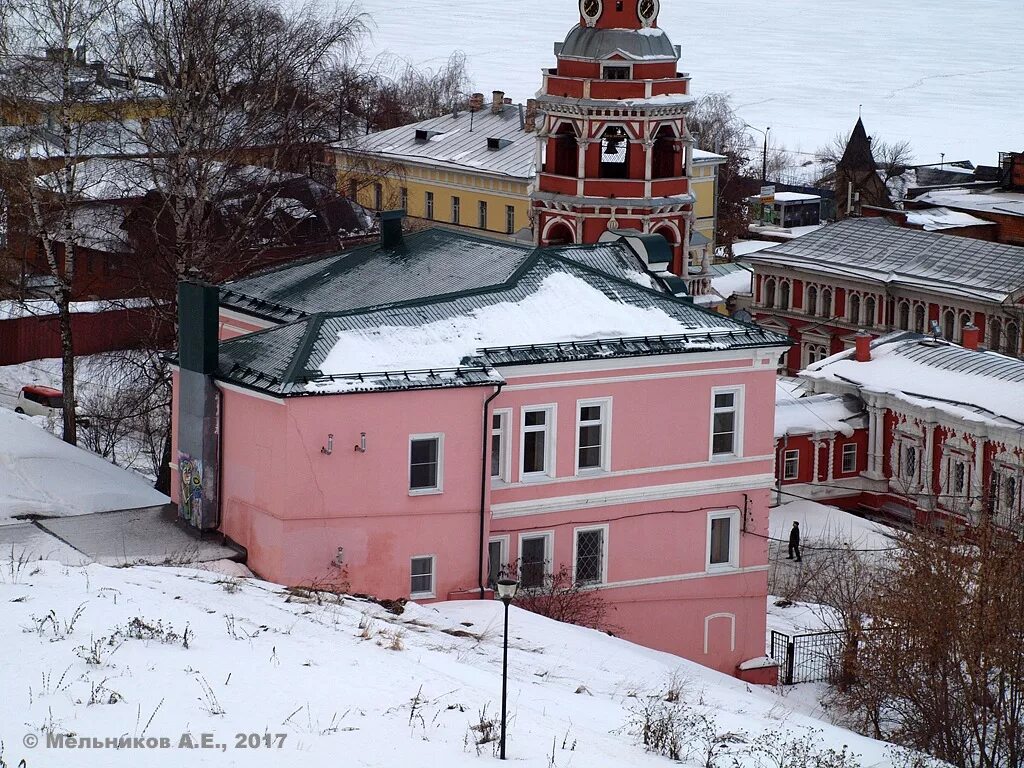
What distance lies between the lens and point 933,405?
51500 mm

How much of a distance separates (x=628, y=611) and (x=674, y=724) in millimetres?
8814

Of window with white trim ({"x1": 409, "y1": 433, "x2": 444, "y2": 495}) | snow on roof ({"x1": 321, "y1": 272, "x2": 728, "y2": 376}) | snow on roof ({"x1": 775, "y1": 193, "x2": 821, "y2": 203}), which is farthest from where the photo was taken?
snow on roof ({"x1": 775, "y1": 193, "x2": 821, "y2": 203})

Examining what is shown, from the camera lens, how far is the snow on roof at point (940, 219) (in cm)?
8081

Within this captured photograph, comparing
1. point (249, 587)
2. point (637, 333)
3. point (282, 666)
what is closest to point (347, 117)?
point (637, 333)

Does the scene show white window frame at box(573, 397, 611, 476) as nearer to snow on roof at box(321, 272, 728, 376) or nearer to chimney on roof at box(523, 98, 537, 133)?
snow on roof at box(321, 272, 728, 376)

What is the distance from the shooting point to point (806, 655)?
1218 inches

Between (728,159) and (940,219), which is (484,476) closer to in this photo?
(940,219)

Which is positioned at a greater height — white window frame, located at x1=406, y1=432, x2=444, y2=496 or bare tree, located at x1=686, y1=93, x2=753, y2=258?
bare tree, located at x1=686, y1=93, x2=753, y2=258

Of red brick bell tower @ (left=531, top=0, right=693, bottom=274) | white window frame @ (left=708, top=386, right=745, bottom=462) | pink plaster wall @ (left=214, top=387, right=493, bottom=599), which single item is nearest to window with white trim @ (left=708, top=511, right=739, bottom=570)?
white window frame @ (left=708, top=386, right=745, bottom=462)

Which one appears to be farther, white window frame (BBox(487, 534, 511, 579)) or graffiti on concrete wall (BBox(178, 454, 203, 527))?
white window frame (BBox(487, 534, 511, 579))

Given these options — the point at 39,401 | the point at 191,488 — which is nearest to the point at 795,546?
the point at 39,401

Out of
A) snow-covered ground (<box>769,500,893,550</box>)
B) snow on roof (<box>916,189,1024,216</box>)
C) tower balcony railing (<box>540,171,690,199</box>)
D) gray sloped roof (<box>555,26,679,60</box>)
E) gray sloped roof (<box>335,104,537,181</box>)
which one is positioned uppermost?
gray sloped roof (<box>555,26,679,60</box>)

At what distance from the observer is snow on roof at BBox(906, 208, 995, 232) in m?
80.8

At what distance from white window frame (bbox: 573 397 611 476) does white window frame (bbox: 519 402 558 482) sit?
392 millimetres
